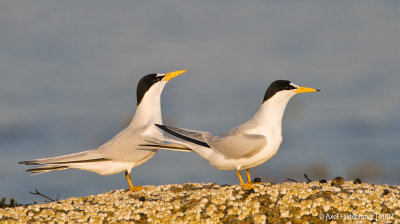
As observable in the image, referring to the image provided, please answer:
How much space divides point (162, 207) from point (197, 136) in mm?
1409

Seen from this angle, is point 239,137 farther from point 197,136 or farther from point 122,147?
point 122,147

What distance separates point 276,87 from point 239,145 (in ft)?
3.27

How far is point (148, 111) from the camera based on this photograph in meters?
9.31

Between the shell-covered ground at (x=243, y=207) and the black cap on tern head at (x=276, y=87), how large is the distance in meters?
1.21

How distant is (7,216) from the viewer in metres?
7.69

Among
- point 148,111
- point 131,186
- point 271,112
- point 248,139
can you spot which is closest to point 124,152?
point 131,186

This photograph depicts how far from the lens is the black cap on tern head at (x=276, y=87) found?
8.27 m

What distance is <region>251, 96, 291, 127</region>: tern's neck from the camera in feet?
26.6

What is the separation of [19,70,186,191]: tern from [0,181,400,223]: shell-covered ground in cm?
96

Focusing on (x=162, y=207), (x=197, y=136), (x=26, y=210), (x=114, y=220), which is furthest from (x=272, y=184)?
(x=26, y=210)

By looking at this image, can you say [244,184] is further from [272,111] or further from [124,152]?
[124,152]

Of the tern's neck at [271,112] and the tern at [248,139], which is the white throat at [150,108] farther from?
the tern's neck at [271,112]

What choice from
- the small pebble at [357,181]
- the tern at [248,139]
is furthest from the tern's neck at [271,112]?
the small pebble at [357,181]

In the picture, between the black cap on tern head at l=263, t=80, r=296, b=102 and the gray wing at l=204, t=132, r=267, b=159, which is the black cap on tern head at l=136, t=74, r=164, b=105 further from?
the black cap on tern head at l=263, t=80, r=296, b=102
